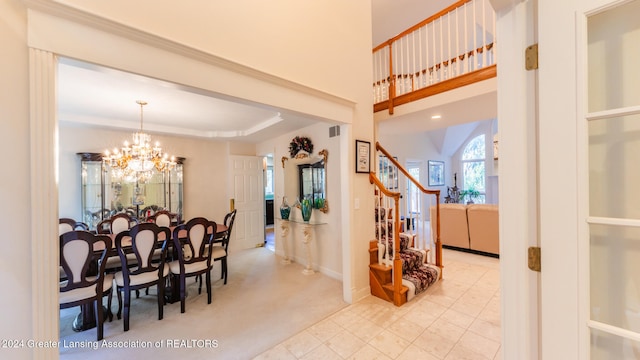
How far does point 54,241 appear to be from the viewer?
1208mm

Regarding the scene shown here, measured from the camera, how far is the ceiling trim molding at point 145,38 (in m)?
1.20

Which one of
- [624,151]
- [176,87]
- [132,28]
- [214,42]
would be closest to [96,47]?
[132,28]

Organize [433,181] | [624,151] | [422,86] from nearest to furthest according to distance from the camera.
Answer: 1. [624,151]
2. [422,86]
3. [433,181]

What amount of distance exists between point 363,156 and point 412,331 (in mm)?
1885

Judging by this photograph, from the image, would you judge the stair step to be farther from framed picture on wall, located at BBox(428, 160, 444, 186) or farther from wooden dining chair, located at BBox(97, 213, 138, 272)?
framed picture on wall, located at BBox(428, 160, 444, 186)

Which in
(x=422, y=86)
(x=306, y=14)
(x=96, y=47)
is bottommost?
(x=96, y=47)

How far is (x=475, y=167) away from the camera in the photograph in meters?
8.67

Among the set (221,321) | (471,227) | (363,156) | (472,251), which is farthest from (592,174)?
(472,251)

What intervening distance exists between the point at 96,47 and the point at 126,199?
12.9 feet

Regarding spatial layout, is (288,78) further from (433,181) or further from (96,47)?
(433,181)

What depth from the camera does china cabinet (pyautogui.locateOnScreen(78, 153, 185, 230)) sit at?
13.0ft

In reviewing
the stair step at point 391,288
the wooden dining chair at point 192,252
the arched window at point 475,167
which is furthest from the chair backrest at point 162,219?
the arched window at point 475,167

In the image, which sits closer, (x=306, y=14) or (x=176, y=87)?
(x=176, y=87)

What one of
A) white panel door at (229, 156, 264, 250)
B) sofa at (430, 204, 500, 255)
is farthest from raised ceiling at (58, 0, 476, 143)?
sofa at (430, 204, 500, 255)
